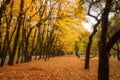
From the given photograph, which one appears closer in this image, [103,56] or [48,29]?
[103,56]

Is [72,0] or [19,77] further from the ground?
[72,0]

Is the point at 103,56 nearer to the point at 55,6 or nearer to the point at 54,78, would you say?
the point at 54,78

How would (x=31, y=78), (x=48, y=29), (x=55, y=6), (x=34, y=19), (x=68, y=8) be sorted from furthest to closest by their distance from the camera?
1. (x=48, y=29)
2. (x=55, y=6)
3. (x=68, y=8)
4. (x=34, y=19)
5. (x=31, y=78)

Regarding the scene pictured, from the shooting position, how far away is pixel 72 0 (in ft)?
105

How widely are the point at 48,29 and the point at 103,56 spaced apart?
117 feet

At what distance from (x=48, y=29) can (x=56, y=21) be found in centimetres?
1353

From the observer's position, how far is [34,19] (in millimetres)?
30625

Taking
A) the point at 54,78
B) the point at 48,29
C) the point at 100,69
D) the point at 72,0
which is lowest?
the point at 54,78

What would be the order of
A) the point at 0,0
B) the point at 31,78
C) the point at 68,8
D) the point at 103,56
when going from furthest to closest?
the point at 68,8 → the point at 0,0 → the point at 31,78 → the point at 103,56

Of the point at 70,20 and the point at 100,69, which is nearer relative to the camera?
the point at 100,69

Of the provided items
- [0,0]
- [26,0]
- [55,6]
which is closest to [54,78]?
[0,0]

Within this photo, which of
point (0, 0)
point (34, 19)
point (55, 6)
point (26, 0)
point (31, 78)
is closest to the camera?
point (31, 78)

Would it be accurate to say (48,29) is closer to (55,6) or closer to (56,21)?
(55,6)

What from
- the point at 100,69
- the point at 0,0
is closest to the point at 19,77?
the point at 100,69
